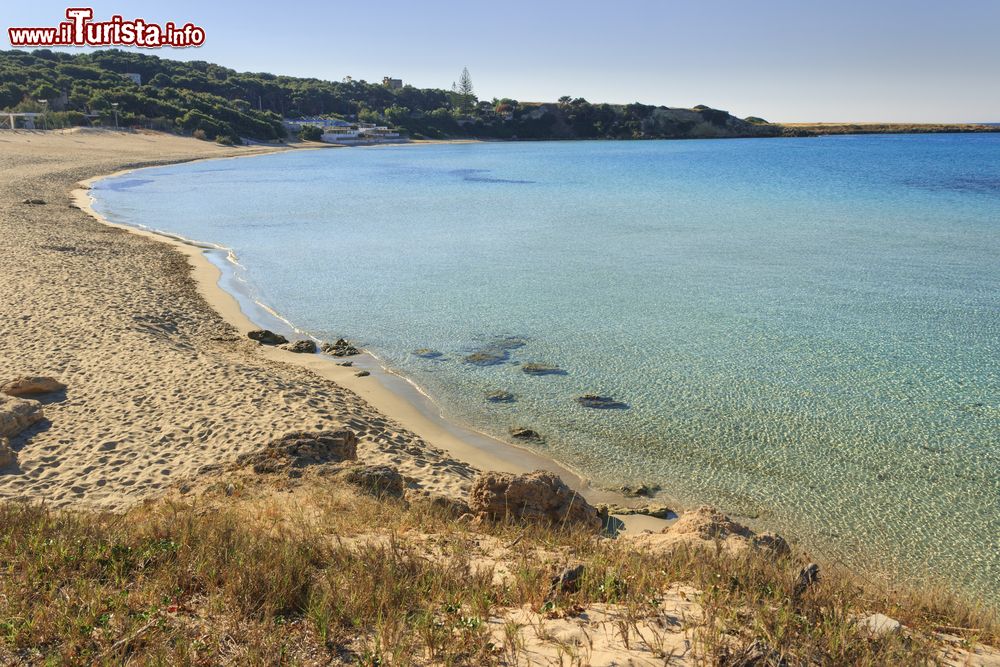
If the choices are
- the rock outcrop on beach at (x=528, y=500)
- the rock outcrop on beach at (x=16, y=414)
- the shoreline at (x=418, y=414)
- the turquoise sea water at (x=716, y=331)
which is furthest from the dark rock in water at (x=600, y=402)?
the rock outcrop on beach at (x=16, y=414)

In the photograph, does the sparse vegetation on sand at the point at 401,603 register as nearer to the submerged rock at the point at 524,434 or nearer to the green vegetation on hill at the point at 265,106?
the submerged rock at the point at 524,434

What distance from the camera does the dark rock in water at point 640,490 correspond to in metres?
8.44

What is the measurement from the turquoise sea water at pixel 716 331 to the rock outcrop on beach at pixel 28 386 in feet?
18.1

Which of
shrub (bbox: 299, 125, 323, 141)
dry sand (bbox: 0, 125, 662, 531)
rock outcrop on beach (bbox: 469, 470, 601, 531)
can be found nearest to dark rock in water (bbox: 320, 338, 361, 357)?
dry sand (bbox: 0, 125, 662, 531)

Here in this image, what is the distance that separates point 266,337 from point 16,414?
5.89 m

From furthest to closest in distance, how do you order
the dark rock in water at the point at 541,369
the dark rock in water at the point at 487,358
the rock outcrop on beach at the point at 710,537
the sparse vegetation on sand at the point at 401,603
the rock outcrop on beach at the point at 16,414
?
the dark rock in water at the point at 487,358
the dark rock in water at the point at 541,369
the rock outcrop on beach at the point at 16,414
the rock outcrop on beach at the point at 710,537
the sparse vegetation on sand at the point at 401,603

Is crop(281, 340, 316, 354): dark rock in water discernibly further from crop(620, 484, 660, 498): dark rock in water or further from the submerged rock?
crop(620, 484, 660, 498): dark rock in water

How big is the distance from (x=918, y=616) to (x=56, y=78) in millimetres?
114454

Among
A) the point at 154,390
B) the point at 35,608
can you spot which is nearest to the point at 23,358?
the point at 154,390

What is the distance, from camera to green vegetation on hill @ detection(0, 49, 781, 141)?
282 ft

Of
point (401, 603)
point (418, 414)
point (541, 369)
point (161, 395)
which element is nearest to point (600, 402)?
point (541, 369)

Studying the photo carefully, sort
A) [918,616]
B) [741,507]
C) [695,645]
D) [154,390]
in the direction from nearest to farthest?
1. [695,645]
2. [918,616]
3. [741,507]
4. [154,390]

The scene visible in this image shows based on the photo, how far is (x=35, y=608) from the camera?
393cm

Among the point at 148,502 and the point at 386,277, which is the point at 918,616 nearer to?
the point at 148,502
